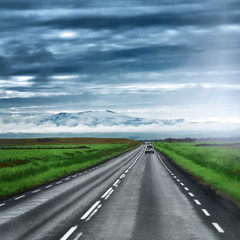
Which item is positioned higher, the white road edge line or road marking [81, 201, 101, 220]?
the white road edge line

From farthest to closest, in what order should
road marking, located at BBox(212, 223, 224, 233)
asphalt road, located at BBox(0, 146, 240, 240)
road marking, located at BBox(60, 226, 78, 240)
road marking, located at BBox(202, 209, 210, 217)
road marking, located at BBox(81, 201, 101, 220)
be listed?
road marking, located at BBox(202, 209, 210, 217)
road marking, located at BBox(81, 201, 101, 220)
road marking, located at BBox(212, 223, 224, 233)
asphalt road, located at BBox(0, 146, 240, 240)
road marking, located at BBox(60, 226, 78, 240)

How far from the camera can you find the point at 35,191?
55.2 ft

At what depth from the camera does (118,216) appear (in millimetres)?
10555

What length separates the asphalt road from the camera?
27.6 ft

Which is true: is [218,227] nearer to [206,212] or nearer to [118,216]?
[206,212]

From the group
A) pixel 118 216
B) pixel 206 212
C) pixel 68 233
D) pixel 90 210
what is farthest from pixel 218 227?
pixel 90 210

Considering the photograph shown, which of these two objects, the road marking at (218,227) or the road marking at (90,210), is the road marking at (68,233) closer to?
the road marking at (90,210)

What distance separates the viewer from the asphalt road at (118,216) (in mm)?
8422

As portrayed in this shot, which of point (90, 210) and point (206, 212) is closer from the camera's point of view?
point (206, 212)

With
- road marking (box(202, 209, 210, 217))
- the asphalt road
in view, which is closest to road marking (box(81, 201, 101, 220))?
the asphalt road

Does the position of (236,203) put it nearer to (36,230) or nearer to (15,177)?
(36,230)

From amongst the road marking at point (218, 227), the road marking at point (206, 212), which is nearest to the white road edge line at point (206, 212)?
the road marking at point (206, 212)

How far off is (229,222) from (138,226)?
2.79 m

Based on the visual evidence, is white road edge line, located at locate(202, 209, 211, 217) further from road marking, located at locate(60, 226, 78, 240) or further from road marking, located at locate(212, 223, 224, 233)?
road marking, located at locate(60, 226, 78, 240)
